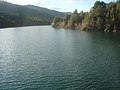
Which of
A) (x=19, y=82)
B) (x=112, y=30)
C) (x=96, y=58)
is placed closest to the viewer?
(x=19, y=82)

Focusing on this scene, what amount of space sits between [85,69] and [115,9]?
141 m

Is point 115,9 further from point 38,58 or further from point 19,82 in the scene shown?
point 19,82

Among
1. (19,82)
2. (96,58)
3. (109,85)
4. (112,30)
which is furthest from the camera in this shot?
(112,30)

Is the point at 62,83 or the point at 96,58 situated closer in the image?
the point at 62,83

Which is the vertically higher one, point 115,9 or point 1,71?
point 115,9

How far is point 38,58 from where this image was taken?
83.9 m

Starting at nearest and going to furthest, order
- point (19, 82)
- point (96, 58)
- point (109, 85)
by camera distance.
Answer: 1. point (109, 85)
2. point (19, 82)
3. point (96, 58)

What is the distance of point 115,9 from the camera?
639ft

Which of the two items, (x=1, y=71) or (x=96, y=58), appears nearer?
(x=1, y=71)

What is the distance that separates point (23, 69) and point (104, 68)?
2555 cm

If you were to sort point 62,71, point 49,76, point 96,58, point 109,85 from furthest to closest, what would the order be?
point 96,58
point 62,71
point 49,76
point 109,85

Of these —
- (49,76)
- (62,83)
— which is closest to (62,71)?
(49,76)

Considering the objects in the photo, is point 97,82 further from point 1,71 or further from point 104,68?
point 1,71

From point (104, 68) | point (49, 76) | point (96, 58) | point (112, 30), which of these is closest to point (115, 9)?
point (112, 30)
